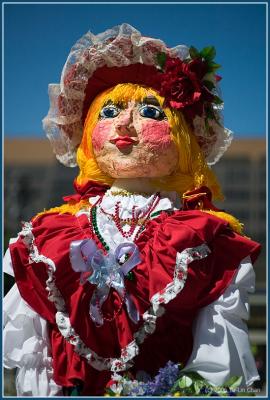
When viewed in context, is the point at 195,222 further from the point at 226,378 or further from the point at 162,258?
the point at 226,378

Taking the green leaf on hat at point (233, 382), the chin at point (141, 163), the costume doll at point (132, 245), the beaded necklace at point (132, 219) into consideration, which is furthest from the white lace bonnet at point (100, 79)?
the green leaf on hat at point (233, 382)

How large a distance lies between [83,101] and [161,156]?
0.44 meters

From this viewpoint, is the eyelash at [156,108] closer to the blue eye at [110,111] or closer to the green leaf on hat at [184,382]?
the blue eye at [110,111]

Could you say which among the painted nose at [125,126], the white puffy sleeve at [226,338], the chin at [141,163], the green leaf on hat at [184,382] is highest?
the painted nose at [125,126]

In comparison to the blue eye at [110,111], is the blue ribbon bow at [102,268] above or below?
below

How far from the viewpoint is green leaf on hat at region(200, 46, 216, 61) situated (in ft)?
8.86

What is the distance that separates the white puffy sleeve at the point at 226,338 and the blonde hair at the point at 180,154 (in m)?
0.38

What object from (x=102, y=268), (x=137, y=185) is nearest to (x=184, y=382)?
(x=102, y=268)

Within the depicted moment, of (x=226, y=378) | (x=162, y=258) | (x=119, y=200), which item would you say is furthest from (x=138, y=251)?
(x=226, y=378)

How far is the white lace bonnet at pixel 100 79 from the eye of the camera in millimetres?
2717

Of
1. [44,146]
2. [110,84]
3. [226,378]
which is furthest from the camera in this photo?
[44,146]

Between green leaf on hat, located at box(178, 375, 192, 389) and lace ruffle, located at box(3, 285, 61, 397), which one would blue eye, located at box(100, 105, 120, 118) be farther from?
green leaf on hat, located at box(178, 375, 192, 389)

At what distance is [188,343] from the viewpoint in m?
2.52

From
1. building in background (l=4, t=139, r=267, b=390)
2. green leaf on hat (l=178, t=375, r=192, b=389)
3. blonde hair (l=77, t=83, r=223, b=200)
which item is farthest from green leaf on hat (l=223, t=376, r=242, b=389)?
building in background (l=4, t=139, r=267, b=390)
